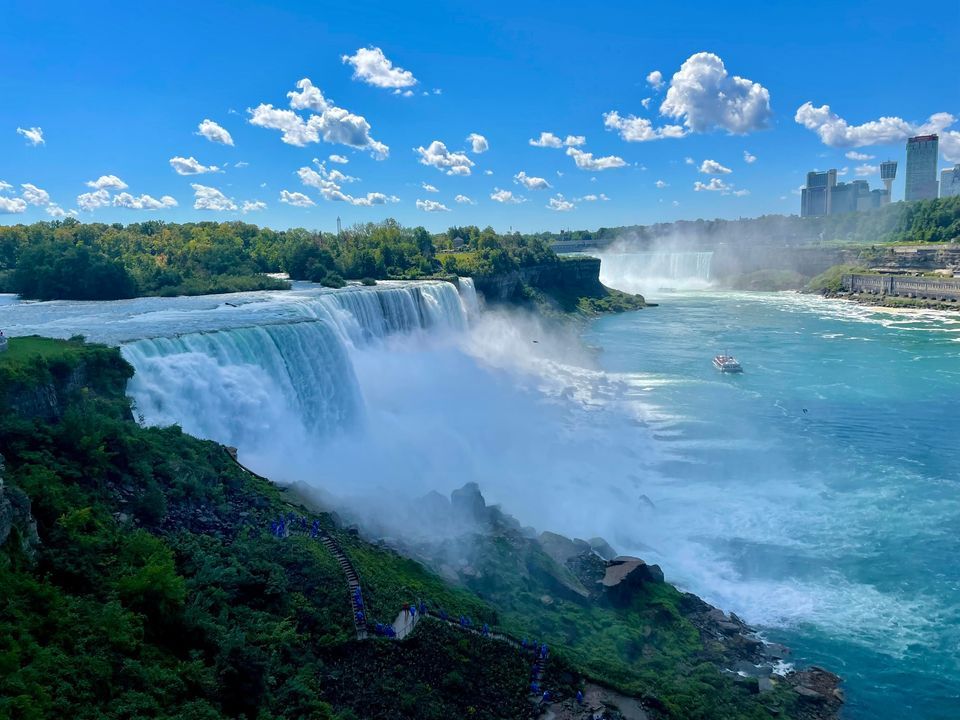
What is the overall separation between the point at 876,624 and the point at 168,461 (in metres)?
13.5

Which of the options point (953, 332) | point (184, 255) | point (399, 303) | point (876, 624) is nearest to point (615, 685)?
point (876, 624)

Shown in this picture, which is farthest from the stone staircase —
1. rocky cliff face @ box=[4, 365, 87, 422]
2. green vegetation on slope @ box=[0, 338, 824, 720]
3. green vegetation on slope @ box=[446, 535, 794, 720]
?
A: rocky cliff face @ box=[4, 365, 87, 422]

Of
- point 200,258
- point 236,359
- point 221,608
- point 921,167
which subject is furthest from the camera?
point 921,167

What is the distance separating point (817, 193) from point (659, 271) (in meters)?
118

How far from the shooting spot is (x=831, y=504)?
18688 millimetres

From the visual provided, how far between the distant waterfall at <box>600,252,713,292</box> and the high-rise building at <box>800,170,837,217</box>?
110m

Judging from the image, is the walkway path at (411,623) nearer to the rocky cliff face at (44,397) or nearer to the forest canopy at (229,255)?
the rocky cliff face at (44,397)

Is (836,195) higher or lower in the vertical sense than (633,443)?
higher

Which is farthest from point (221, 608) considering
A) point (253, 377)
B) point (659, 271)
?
point (659, 271)

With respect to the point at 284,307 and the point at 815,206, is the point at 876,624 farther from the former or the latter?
the point at 815,206

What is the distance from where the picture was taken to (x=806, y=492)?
766 inches

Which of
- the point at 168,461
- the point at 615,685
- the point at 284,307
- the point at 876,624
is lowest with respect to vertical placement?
the point at 876,624

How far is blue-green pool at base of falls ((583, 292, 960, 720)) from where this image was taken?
42.8 feet

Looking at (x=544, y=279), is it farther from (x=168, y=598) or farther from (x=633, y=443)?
(x=168, y=598)
